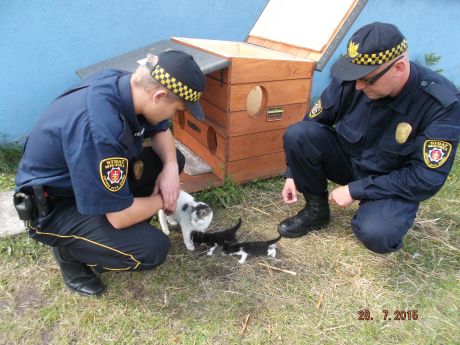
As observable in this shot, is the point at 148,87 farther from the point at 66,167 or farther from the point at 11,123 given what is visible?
the point at 11,123

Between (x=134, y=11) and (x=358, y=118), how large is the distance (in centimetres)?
251

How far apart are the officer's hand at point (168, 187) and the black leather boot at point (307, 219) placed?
93 centimetres

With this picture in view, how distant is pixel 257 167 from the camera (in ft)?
10.5

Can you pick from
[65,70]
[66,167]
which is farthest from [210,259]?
[65,70]

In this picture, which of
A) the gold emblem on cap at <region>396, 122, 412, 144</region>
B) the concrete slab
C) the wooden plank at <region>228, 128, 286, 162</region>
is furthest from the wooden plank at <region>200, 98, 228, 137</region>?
the concrete slab

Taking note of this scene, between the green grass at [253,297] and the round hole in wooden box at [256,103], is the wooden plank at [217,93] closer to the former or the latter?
the round hole in wooden box at [256,103]

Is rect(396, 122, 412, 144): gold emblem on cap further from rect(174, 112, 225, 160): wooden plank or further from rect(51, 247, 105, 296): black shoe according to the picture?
rect(51, 247, 105, 296): black shoe

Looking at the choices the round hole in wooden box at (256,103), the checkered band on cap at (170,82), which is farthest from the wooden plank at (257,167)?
the checkered band on cap at (170,82)

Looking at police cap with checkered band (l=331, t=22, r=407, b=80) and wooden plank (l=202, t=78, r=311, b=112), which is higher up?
police cap with checkered band (l=331, t=22, r=407, b=80)

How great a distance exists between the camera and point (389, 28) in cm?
190

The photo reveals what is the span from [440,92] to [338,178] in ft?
2.90

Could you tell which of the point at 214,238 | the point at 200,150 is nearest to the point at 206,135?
the point at 200,150

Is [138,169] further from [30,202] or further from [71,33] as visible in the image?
[71,33]

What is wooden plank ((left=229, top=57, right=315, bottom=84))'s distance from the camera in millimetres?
2646
